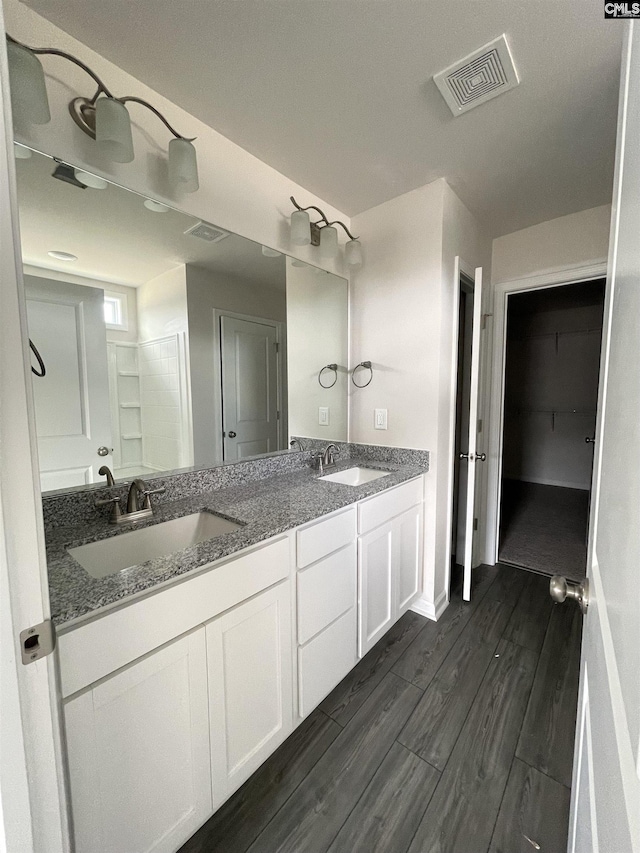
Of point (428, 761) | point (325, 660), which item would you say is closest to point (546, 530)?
point (428, 761)

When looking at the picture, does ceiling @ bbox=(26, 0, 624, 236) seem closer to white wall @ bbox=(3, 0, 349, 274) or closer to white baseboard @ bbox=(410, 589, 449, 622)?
white wall @ bbox=(3, 0, 349, 274)

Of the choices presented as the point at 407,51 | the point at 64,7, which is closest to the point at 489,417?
the point at 407,51

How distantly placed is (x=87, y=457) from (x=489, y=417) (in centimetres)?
253

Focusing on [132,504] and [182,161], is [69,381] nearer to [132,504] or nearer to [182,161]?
[132,504]

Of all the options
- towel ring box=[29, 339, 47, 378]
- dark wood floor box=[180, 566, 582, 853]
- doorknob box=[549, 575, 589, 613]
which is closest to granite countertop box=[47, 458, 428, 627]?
towel ring box=[29, 339, 47, 378]

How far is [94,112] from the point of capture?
3.60 feet

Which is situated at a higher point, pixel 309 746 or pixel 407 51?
pixel 407 51

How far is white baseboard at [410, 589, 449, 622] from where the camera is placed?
203cm

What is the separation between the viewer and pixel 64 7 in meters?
1.00

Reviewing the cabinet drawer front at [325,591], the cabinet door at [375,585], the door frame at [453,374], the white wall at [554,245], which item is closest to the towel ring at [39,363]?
the cabinet drawer front at [325,591]

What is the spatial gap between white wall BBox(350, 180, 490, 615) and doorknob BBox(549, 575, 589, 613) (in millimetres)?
1313

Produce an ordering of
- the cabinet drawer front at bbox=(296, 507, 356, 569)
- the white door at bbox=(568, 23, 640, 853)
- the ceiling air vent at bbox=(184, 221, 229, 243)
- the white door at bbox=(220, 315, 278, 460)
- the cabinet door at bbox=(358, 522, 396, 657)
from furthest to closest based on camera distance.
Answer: the white door at bbox=(220, 315, 278, 460), the cabinet door at bbox=(358, 522, 396, 657), the ceiling air vent at bbox=(184, 221, 229, 243), the cabinet drawer front at bbox=(296, 507, 356, 569), the white door at bbox=(568, 23, 640, 853)

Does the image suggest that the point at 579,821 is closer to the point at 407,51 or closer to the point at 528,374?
the point at 407,51

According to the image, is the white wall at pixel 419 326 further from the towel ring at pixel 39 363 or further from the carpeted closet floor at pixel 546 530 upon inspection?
the towel ring at pixel 39 363
